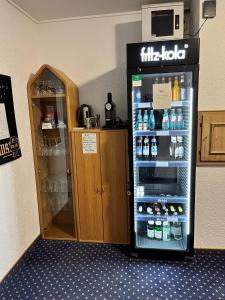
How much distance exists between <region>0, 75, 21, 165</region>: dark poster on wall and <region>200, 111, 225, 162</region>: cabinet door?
1894mm

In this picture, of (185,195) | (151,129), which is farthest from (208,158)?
(151,129)

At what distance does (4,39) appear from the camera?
214 centimetres

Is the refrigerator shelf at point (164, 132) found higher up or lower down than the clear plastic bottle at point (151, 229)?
higher up

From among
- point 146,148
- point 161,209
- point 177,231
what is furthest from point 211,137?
point 177,231

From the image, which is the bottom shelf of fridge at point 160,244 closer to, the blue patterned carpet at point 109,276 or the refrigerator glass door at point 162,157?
the refrigerator glass door at point 162,157

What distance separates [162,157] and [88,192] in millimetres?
937

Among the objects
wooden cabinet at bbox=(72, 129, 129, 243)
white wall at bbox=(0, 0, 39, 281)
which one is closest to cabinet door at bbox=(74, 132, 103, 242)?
wooden cabinet at bbox=(72, 129, 129, 243)

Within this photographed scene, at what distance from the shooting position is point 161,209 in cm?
238

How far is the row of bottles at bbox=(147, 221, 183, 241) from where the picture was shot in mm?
2422

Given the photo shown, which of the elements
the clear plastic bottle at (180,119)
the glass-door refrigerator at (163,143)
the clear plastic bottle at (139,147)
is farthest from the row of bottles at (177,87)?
the clear plastic bottle at (139,147)

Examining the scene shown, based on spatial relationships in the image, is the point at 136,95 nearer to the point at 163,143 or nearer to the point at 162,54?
the point at 162,54

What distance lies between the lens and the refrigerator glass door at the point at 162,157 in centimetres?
209

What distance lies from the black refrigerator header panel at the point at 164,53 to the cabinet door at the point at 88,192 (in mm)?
896

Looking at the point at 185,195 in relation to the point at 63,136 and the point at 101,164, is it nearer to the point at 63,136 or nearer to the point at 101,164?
the point at 101,164
